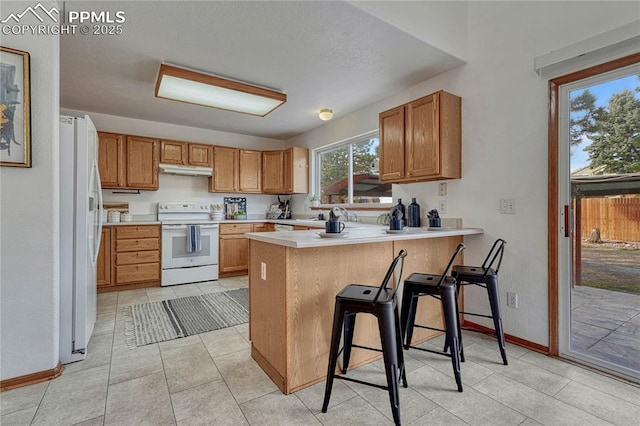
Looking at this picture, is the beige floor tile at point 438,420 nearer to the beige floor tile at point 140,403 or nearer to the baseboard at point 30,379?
the beige floor tile at point 140,403

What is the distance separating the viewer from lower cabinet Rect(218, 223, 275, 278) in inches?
188

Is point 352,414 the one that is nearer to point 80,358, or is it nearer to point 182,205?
point 80,358

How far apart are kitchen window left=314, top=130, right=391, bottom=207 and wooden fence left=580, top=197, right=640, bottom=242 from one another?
202 centimetres

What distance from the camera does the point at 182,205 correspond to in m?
4.77

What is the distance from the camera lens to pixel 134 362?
7.01 feet

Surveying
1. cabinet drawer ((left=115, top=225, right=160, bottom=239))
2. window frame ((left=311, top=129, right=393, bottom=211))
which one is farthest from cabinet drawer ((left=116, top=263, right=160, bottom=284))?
window frame ((left=311, top=129, right=393, bottom=211))

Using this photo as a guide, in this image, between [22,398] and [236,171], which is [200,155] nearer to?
[236,171]

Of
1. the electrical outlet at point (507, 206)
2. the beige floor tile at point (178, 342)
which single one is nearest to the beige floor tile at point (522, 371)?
the electrical outlet at point (507, 206)

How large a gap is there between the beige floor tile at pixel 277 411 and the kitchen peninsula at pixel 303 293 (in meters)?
0.07

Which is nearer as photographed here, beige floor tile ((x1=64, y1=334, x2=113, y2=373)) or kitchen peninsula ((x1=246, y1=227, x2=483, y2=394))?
kitchen peninsula ((x1=246, y1=227, x2=483, y2=394))

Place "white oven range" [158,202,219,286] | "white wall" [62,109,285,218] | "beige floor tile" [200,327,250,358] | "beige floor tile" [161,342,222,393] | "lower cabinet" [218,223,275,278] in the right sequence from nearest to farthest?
"beige floor tile" [161,342,222,393]
"beige floor tile" [200,327,250,358]
"white oven range" [158,202,219,286]
"white wall" [62,109,285,218]
"lower cabinet" [218,223,275,278]

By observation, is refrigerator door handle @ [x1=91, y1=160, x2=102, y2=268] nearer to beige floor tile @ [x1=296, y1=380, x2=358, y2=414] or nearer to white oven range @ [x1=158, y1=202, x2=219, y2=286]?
white oven range @ [x1=158, y1=202, x2=219, y2=286]

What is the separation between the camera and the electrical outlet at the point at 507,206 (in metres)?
2.44

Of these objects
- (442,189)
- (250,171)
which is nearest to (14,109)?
(442,189)
